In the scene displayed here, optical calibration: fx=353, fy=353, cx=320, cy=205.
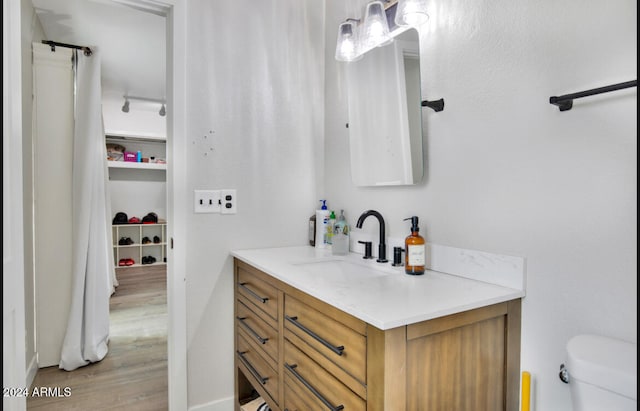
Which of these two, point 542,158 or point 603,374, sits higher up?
point 542,158

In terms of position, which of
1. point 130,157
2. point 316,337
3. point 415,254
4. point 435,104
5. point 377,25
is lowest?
point 316,337

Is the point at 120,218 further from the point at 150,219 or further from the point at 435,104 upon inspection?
the point at 435,104

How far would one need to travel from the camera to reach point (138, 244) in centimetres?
598

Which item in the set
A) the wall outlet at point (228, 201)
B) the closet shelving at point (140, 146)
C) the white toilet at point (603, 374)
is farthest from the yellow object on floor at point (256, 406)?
the closet shelving at point (140, 146)

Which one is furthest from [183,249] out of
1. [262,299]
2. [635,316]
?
[635,316]

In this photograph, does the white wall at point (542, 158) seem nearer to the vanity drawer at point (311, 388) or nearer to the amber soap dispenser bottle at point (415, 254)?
the amber soap dispenser bottle at point (415, 254)

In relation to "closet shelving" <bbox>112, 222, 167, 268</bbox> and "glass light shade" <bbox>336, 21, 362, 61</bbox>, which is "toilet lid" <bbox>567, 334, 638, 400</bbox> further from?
"closet shelving" <bbox>112, 222, 167, 268</bbox>

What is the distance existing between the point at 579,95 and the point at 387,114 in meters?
0.83

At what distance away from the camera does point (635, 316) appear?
0.90 metres

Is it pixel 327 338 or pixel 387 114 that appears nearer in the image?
pixel 327 338

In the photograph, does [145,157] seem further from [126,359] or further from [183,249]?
[183,249]

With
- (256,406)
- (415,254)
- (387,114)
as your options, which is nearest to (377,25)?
(387,114)

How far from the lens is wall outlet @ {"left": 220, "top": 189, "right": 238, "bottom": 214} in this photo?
192cm

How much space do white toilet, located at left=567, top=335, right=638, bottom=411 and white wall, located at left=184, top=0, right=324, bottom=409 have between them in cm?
150
